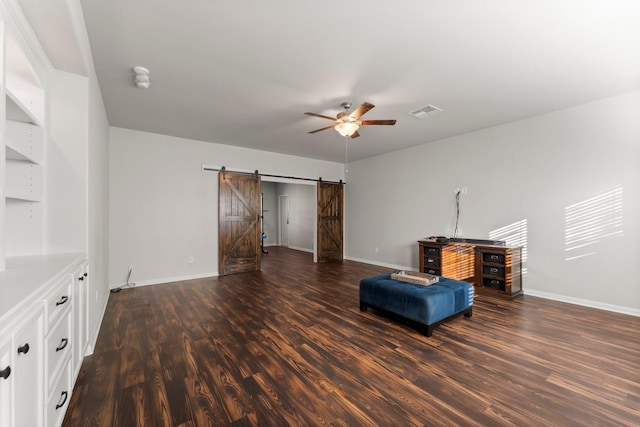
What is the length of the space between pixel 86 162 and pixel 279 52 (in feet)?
6.55

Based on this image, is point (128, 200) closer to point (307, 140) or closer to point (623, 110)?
point (307, 140)

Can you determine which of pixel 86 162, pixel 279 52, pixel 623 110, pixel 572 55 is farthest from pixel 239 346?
pixel 623 110

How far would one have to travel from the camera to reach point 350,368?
2281 millimetres

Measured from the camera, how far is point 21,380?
1076mm

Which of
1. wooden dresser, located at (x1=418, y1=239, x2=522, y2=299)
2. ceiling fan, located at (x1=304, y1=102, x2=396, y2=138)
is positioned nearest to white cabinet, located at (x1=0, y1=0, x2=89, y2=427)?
ceiling fan, located at (x1=304, y1=102, x2=396, y2=138)

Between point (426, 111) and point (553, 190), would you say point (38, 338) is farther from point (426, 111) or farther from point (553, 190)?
point (553, 190)

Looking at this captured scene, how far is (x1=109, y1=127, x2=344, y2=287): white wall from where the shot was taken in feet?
15.5

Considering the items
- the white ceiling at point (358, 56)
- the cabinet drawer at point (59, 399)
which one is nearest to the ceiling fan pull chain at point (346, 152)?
the white ceiling at point (358, 56)

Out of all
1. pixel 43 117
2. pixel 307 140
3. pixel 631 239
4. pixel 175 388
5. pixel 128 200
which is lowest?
pixel 175 388

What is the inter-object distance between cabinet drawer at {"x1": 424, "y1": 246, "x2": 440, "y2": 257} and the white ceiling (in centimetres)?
234

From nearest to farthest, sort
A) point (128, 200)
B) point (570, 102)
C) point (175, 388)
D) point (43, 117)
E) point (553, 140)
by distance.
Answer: point (175, 388)
point (43, 117)
point (570, 102)
point (553, 140)
point (128, 200)

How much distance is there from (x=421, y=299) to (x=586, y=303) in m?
2.87

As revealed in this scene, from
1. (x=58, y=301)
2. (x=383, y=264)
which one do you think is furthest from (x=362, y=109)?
(x=383, y=264)

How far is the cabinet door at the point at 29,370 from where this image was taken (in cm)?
103
